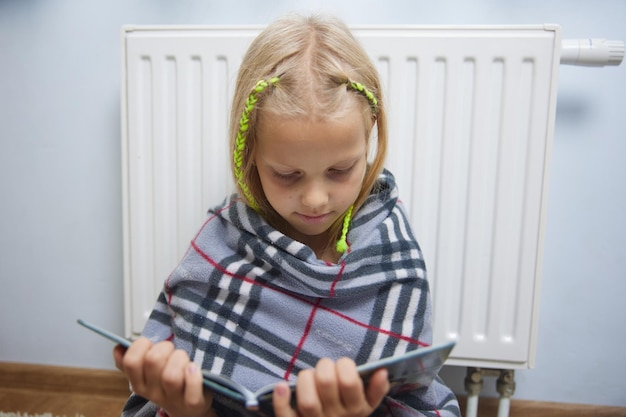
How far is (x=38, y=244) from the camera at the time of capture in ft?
3.16

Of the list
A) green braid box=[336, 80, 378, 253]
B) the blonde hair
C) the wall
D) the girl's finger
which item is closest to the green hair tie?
green braid box=[336, 80, 378, 253]

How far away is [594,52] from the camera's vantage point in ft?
2.44

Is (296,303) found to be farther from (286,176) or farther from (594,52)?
(594,52)

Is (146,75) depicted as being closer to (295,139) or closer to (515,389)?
(295,139)

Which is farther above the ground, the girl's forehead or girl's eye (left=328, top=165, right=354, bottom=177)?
the girl's forehead

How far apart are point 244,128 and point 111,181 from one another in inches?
18.6

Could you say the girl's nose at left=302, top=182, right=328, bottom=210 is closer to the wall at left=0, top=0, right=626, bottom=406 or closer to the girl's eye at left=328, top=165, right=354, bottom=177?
the girl's eye at left=328, top=165, right=354, bottom=177

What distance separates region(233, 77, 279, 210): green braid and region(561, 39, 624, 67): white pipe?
49 centimetres

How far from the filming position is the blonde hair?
52cm

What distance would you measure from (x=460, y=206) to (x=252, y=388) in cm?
41

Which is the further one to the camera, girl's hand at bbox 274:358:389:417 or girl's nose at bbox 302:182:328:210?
girl's nose at bbox 302:182:328:210

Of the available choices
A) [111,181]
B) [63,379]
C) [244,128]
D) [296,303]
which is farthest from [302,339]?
[63,379]

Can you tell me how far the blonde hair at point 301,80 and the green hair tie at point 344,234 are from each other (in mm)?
113

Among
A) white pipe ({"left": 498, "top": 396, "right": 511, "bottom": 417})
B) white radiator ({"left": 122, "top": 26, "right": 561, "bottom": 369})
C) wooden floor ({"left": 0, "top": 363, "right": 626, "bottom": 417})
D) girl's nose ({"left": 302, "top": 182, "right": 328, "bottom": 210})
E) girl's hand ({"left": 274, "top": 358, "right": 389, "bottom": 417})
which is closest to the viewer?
girl's hand ({"left": 274, "top": 358, "right": 389, "bottom": 417})
